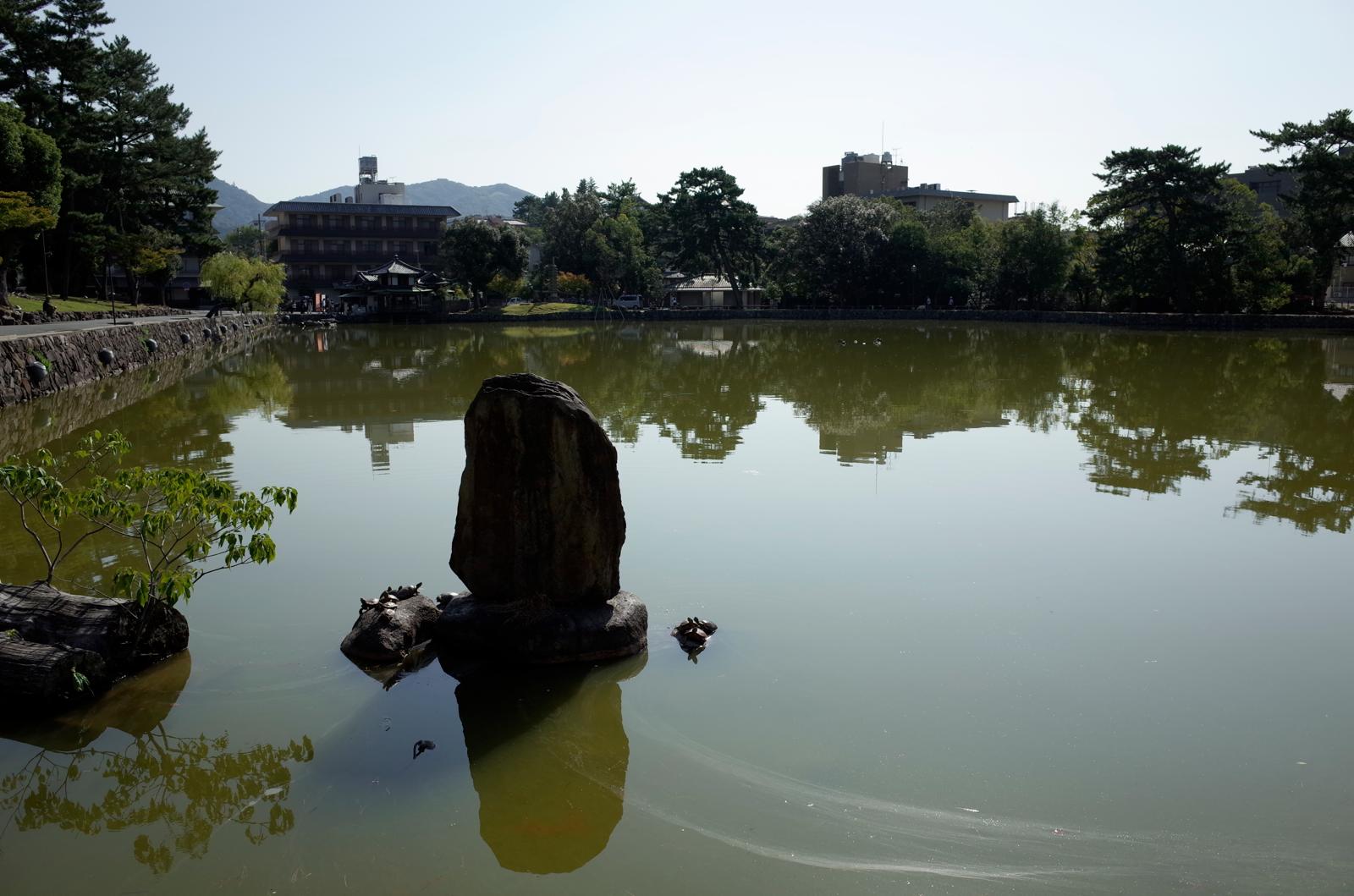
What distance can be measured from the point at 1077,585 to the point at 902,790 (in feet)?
12.1

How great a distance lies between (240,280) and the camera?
156ft

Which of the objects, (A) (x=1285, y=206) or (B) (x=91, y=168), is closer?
(B) (x=91, y=168)

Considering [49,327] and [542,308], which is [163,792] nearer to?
[49,327]

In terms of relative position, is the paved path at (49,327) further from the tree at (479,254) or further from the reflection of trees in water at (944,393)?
the tree at (479,254)

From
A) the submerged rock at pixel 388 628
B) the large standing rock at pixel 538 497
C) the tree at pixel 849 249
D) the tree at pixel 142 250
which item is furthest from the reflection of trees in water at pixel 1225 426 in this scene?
the tree at pixel 142 250

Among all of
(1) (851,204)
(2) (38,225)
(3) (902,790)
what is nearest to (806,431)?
(3) (902,790)

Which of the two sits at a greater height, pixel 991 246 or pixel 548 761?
pixel 991 246

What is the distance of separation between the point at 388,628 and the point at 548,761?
177 cm

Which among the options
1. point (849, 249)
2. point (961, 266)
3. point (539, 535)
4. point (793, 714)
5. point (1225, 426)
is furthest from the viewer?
point (849, 249)

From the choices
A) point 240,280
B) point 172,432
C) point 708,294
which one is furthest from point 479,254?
point 172,432

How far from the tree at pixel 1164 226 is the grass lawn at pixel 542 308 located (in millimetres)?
27517

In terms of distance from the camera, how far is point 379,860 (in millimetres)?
4309

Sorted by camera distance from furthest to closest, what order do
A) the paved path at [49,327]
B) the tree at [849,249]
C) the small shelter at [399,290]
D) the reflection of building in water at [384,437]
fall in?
the tree at [849,249] < the small shelter at [399,290] < the paved path at [49,327] < the reflection of building in water at [384,437]

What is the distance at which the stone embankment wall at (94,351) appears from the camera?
18797mm
